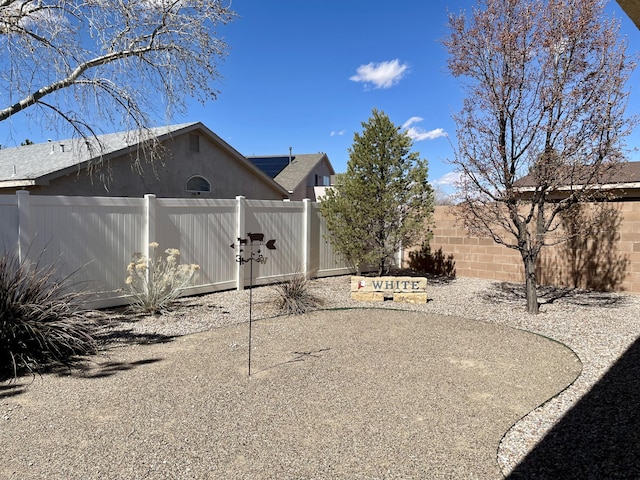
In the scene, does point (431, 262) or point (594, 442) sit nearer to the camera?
point (594, 442)

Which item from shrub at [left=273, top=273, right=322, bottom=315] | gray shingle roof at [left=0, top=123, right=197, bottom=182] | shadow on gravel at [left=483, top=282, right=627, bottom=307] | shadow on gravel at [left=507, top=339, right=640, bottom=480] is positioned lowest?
shadow on gravel at [left=507, top=339, right=640, bottom=480]

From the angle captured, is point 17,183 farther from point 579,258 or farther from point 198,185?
point 579,258

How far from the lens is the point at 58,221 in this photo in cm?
726

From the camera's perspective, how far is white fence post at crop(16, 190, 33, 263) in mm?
6812

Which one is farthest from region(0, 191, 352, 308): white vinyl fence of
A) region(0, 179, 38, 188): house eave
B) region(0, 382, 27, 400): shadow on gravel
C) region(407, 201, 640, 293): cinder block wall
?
region(0, 179, 38, 188): house eave

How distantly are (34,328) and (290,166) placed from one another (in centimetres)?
2574

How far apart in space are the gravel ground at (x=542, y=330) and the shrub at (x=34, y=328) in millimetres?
662

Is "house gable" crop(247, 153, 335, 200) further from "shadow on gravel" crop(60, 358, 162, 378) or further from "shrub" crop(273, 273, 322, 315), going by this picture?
"shadow on gravel" crop(60, 358, 162, 378)

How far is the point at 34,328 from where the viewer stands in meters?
5.10

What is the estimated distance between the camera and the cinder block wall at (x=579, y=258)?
33.1ft

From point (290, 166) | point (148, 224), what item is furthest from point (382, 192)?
point (290, 166)

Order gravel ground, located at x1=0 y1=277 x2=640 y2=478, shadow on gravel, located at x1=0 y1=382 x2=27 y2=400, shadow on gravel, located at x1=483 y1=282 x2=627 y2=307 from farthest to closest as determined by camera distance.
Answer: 1. shadow on gravel, located at x1=483 y1=282 x2=627 y2=307
2. shadow on gravel, located at x1=0 y1=382 x2=27 y2=400
3. gravel ground, located at x1=0 y1=277 x2=640 y2=478

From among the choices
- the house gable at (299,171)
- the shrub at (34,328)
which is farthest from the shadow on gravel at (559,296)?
the house gable at (299,171)

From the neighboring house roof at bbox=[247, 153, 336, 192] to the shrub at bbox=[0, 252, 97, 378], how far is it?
2096 cm
